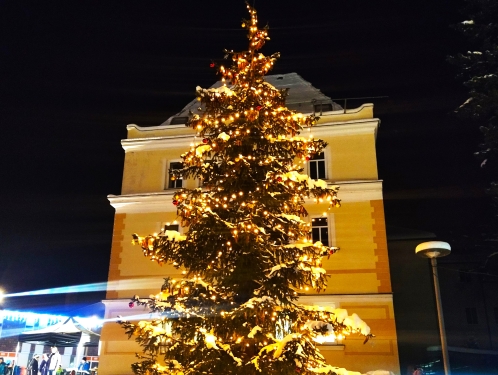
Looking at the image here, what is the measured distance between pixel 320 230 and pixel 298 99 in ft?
20.1

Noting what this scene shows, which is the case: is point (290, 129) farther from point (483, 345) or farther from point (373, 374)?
point (483, 345)

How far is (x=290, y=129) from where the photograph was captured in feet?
26.2

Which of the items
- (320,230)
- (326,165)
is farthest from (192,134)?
(320,230)

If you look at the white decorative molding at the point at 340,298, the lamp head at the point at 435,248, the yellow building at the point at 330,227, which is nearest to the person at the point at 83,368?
the yellow building at the point at 330,227

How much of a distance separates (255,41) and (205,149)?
104 inches

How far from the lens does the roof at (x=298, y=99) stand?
17234 mm

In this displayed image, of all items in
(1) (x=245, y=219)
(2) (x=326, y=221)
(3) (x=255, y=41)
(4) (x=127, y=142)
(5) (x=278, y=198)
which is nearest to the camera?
(1) (x=245, y=219)

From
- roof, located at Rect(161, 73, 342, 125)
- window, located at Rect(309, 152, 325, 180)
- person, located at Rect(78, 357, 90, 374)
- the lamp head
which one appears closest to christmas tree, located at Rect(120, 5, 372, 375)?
the lamp head

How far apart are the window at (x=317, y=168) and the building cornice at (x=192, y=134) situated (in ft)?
3.10

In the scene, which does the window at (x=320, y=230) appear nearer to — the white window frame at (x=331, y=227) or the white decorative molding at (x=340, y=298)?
the white window frame at (x=331, y=227)

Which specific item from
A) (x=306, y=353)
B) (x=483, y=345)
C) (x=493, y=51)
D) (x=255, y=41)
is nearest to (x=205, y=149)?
(x=255, y=41)

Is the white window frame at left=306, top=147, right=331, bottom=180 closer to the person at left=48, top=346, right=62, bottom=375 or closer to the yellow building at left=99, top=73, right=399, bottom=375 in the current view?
the yellow building at left=99, top=73, right=399, bottom=375

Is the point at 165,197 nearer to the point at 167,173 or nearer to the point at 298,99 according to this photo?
the point at 167,173

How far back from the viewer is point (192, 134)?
16.9 m
